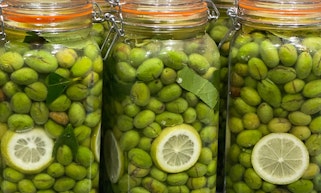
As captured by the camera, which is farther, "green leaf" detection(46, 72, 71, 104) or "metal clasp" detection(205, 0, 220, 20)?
"metal clasp" detection(205, 0, 220, 20)

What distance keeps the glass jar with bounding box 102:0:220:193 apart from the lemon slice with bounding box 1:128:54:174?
10 cm

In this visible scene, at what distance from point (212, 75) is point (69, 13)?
18 cm

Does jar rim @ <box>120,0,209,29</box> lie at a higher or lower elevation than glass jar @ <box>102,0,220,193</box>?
higher

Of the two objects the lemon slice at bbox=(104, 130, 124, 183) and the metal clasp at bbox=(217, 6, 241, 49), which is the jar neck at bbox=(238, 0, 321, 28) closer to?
the metal clasp at bbox=(217, 6, 241, 49)

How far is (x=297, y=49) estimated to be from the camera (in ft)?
2.19

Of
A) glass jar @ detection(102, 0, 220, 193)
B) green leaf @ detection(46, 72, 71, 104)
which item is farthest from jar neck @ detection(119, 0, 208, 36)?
green leaf @ detection(46, 72, 71, 104)

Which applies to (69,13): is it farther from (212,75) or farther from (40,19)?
(212,75)

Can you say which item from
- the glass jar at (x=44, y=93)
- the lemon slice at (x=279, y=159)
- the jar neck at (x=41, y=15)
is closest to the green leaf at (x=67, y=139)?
the glass jar at (x=44, y=93)

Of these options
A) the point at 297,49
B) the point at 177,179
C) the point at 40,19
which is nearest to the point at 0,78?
the point at 40,19

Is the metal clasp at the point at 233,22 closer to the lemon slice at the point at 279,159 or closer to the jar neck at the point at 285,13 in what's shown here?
the jar neck at the point at 285,13

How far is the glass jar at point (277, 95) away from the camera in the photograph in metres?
0.67

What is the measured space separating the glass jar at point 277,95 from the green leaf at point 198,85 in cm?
3

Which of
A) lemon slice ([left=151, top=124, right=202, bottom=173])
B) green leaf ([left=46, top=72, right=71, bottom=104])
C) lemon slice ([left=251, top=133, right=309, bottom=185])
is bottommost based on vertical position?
lemon slice ([left=251, top=133, right=309, bottom=185])

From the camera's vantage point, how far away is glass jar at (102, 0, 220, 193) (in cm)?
66
